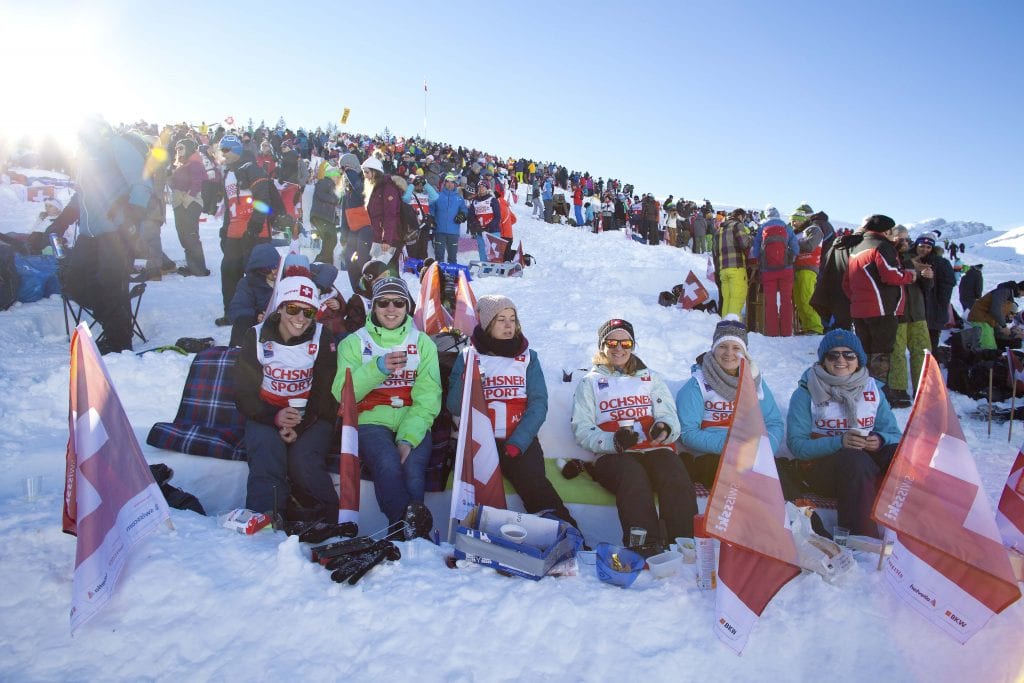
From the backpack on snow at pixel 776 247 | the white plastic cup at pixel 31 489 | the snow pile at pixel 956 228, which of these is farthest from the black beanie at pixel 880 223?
the snow pile at pixel 956 228

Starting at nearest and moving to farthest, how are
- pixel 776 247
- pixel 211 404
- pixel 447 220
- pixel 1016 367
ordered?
pixel 211 404 < pixel 1016 367 < pixel 776 247 < pixel 447 220

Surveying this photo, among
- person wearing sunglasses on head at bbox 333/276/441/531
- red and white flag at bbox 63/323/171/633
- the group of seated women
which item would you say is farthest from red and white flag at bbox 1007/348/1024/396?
red and white flag at bbox 63/323/171/633

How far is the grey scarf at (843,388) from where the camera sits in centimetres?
410

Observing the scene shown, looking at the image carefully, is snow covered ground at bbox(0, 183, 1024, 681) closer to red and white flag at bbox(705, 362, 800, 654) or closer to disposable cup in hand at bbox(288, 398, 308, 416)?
red and white flag at bbox(705, 362, 800, 654)

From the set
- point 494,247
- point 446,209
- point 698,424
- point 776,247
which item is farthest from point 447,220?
point 698,424

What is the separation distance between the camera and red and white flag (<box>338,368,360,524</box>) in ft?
11.0

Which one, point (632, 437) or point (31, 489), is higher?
point (632, 437)

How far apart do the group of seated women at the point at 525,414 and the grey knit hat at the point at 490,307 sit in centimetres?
1

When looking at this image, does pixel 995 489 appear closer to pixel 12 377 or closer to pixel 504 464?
pixel 504 464

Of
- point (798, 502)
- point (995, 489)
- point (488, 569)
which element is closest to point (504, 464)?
point (488, 569)

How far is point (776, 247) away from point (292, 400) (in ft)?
23.5

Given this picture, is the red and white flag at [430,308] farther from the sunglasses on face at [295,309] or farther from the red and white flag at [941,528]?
the red and white flag at [941,528]

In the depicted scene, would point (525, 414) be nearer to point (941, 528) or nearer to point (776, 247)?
point (941, 528)

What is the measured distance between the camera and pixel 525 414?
14.0 ft
